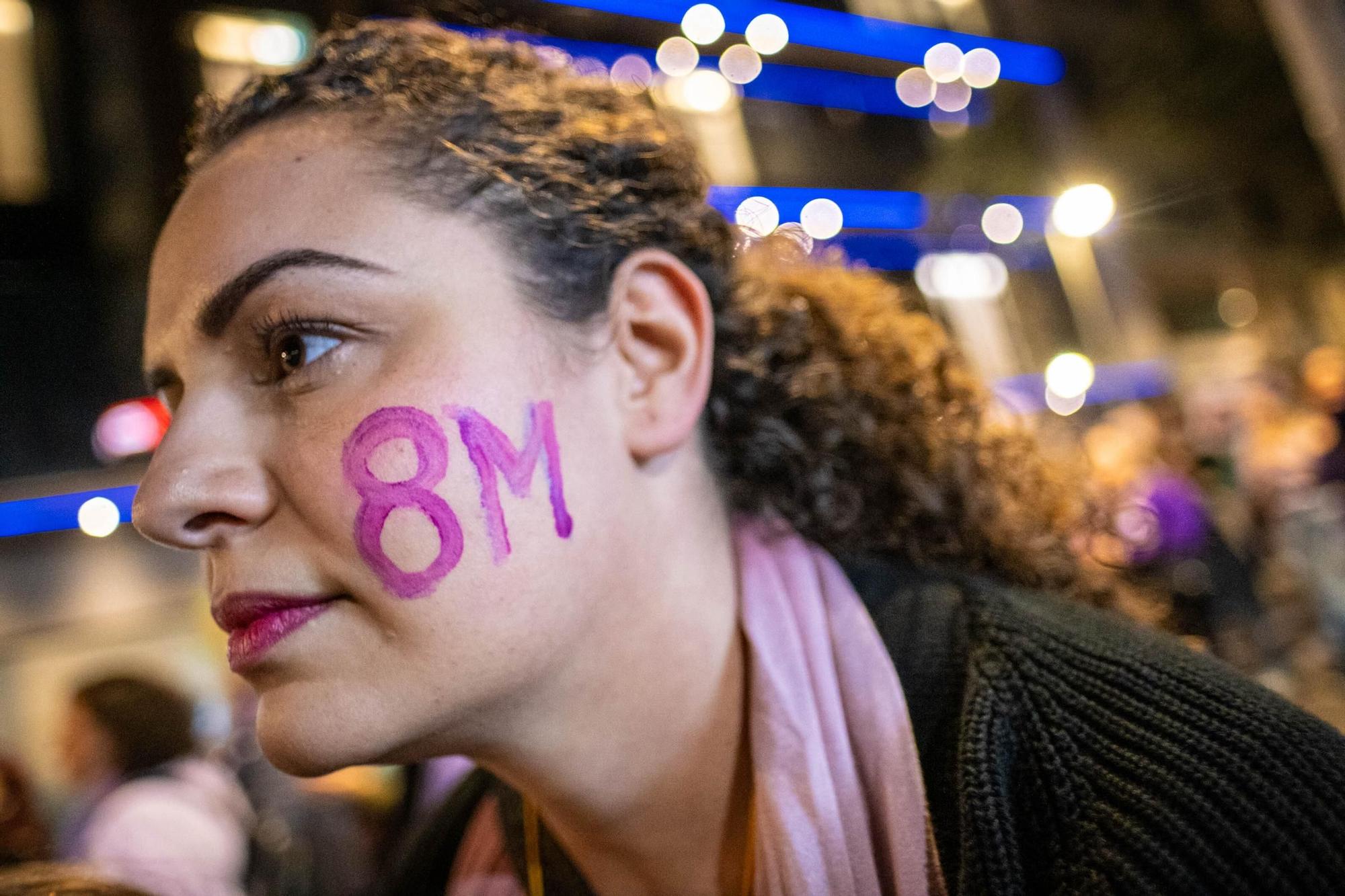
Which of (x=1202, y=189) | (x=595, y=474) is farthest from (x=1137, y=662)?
(x=1202, y=189)

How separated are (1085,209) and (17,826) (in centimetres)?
952

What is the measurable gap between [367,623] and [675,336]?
665mm

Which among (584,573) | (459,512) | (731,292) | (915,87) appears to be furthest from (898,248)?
(459,512)

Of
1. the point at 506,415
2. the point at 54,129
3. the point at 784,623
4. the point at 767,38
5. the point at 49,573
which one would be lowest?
the point at 784,623

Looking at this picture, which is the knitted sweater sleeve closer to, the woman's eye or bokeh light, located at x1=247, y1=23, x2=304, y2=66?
the woman's eye

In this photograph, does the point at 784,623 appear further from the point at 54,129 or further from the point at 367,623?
the point at 54,129

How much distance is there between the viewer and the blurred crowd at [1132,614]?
A: 7.32ft

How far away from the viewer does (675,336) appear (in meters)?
1.40

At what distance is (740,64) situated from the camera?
9.54 meters

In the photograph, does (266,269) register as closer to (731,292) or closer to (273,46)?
(731,292)

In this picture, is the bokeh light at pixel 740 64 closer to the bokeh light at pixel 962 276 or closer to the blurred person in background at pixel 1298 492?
the bokeh light at pixel 962 276

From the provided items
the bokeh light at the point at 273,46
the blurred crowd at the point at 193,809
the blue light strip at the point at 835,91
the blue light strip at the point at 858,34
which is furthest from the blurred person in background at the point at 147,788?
the blue light strip at the point at 835,91

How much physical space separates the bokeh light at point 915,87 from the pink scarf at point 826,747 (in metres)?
10.6

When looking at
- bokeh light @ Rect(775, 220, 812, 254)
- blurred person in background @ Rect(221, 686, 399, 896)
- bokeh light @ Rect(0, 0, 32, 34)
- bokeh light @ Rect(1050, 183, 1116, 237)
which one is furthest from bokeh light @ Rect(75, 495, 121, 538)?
bokeh light @ Rect(1050, 183, 1116, 237)
